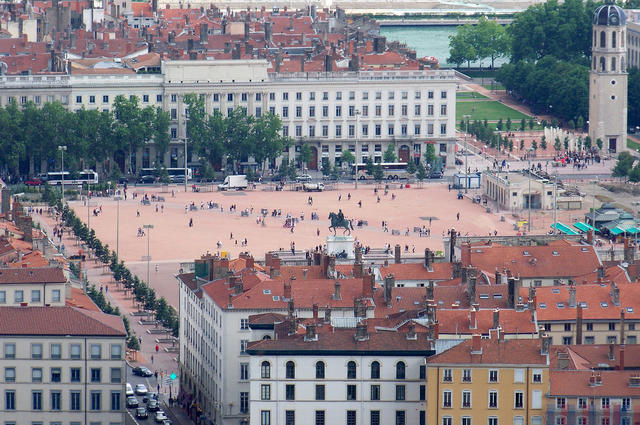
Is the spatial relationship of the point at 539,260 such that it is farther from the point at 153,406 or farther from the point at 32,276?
the point at 32,276

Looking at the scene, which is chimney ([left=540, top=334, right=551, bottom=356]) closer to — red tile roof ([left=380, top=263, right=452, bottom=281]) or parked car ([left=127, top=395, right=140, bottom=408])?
parked car ([left=127, top=395, right=140, bottom=408])

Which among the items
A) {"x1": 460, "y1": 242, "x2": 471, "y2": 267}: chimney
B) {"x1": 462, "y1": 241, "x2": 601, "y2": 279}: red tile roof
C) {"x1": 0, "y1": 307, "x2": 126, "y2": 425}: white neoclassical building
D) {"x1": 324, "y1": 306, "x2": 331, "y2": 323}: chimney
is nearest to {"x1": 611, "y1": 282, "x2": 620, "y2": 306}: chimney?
{"x1": 462, "y1": 241, "x2": 601, "y2": 279}: red tile roof

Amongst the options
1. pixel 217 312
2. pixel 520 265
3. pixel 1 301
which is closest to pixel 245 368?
pixel 217 312

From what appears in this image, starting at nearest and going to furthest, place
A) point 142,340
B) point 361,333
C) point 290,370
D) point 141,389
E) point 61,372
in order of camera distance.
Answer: point 290,370
point 361,333
point 61,372
point 141,389
point 142,340

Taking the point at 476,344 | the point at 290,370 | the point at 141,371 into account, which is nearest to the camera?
the point at 476,344

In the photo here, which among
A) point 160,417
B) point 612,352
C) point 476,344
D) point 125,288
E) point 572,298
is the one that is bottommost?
point 160,417

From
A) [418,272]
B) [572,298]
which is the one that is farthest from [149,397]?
[572,298]

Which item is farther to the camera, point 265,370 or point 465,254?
point 465,254

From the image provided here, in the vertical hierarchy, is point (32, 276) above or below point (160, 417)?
above
